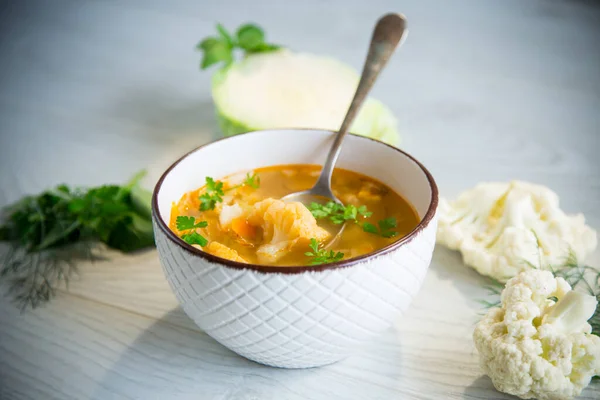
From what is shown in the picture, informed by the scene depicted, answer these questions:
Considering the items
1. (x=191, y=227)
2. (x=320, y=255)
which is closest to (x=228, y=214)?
(x=191, y=227)

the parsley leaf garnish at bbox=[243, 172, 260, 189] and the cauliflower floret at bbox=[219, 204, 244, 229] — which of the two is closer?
the cauliflower floret at bbox=[219, 204, 244, 229]

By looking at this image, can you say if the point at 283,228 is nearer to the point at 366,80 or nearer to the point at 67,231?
the point at 366,80

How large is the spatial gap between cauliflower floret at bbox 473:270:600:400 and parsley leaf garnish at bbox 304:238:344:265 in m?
0.40

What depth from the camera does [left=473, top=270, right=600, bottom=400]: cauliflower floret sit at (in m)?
1.48

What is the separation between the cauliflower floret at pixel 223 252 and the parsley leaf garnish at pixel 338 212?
288 millimetres

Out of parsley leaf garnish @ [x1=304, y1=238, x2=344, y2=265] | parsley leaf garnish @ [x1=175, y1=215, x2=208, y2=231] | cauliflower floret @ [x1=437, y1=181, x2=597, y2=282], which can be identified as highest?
parsley leaf garnish @ [x1=304, y1=238, x2=344, y2=265]

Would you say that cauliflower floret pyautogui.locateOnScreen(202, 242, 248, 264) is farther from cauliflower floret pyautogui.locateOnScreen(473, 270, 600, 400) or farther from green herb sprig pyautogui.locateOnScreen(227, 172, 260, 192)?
cauliflower floret pyautogui.locateOnScreen(473, 270, 600, 400)

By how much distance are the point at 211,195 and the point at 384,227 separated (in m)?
0.50

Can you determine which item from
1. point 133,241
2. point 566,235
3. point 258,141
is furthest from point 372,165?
point 133,241

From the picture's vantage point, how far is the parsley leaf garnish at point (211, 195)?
5.93 ft

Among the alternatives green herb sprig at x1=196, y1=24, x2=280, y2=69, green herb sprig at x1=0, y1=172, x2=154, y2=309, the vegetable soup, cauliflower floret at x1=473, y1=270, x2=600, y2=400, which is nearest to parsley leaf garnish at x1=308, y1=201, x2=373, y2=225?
the vegetable soup

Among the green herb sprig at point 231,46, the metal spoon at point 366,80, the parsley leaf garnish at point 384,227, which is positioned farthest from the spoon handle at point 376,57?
the green herb sprig at point 231,46

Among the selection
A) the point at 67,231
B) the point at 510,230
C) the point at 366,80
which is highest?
the point at 366,80

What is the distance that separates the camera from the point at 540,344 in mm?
1496
